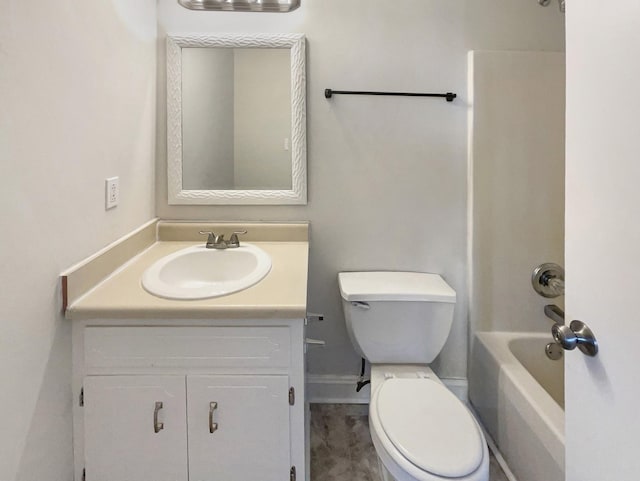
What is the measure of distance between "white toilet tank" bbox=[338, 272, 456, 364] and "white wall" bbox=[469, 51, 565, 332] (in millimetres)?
334

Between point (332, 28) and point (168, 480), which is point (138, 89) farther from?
point (168, 480)

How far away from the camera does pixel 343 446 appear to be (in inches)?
74.7

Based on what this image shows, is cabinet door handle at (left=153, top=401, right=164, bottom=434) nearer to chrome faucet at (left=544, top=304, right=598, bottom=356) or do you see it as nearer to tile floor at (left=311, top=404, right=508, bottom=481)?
tile floor at (left=311, top=404, right=508, bottom=481)

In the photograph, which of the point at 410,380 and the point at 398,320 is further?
the point at 398,320

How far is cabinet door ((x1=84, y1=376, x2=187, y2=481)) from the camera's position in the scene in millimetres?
1279

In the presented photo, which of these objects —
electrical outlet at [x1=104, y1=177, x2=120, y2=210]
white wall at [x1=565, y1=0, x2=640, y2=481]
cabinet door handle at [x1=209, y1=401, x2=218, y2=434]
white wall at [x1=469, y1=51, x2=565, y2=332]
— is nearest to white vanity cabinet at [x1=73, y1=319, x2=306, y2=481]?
cabinet door handle at [x1=209, y1=401, x2=218, y2=434]

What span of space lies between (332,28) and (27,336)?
1.67 m

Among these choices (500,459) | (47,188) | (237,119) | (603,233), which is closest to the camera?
(603,233)

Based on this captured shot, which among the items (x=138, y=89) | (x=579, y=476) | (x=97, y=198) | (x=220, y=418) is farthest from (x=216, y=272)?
(x=579, y=476)

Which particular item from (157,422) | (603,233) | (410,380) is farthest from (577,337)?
(157,422)

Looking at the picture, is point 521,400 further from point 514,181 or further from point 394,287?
point 514,181

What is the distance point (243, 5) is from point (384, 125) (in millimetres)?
807

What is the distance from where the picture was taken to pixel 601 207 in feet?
2.71

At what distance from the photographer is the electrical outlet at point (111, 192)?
152 cm
